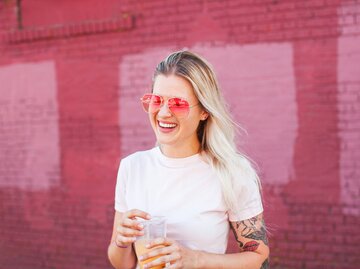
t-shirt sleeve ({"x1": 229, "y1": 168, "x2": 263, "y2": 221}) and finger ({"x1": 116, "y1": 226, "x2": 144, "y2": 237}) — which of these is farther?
t-shirt sleeve ({"x1": 229, "y1": 168, "x2": 263, "y2": 221})

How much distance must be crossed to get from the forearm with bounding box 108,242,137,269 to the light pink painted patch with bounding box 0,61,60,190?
3.17 metres

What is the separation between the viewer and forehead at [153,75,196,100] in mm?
2068

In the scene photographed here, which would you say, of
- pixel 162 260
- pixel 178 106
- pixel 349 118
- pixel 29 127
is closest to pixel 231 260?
pixel 162 260

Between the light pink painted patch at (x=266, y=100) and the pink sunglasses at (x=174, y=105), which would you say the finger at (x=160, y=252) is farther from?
the light pink painted patch at (x=266, y=100)

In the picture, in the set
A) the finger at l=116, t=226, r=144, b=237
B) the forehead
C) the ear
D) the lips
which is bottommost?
the finger at l=116, t=226, r=144, b=237

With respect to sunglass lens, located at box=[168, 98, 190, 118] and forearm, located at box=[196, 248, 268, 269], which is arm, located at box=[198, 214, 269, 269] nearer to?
forearm, located at box=[196, 248, 268, 269]

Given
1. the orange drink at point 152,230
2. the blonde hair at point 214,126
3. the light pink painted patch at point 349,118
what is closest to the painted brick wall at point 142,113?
the light pink painted patch at point 349,118

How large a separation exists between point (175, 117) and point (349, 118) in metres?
2.35

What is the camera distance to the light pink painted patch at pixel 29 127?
5105 mm

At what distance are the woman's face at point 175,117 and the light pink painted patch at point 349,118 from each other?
85.4 inches

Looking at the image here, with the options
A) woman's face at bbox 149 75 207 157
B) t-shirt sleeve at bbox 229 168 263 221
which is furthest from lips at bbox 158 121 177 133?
t-shirt sleeve at bbox 229 168 263 221

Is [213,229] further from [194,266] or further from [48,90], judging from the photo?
[48,90]

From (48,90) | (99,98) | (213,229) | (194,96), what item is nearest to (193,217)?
(213,229)

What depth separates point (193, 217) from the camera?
204 cm
